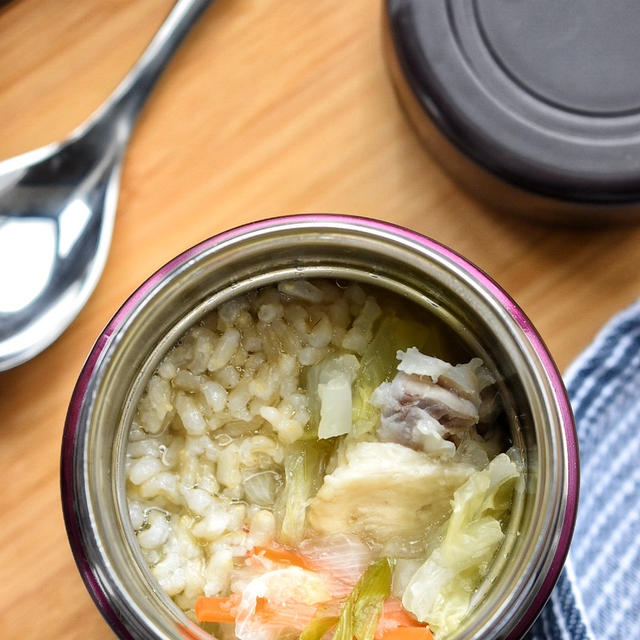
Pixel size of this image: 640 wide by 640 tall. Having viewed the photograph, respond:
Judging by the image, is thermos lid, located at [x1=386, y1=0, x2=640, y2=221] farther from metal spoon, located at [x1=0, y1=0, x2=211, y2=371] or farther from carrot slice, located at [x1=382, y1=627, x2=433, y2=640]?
carrot slice, located at [x1=382, y1=627, x2=433, y2=640]

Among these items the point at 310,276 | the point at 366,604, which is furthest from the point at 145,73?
the point at 366,604

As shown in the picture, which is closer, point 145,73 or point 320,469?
point 320,469

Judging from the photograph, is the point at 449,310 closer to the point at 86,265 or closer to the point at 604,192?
the point at 604,192

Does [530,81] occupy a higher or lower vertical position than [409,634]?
higher

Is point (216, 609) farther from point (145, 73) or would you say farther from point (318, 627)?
point (145, 73)

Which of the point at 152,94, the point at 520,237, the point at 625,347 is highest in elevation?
the point at 152,94

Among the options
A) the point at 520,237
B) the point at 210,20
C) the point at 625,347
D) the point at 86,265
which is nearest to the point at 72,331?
the point at 86,265

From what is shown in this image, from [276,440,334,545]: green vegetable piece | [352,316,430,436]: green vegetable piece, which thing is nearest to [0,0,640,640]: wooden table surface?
[352,316,430,436]: green vegetable piece

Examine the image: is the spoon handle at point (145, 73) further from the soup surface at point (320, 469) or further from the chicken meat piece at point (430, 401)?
the chicken meat piece at point (430, 401)
